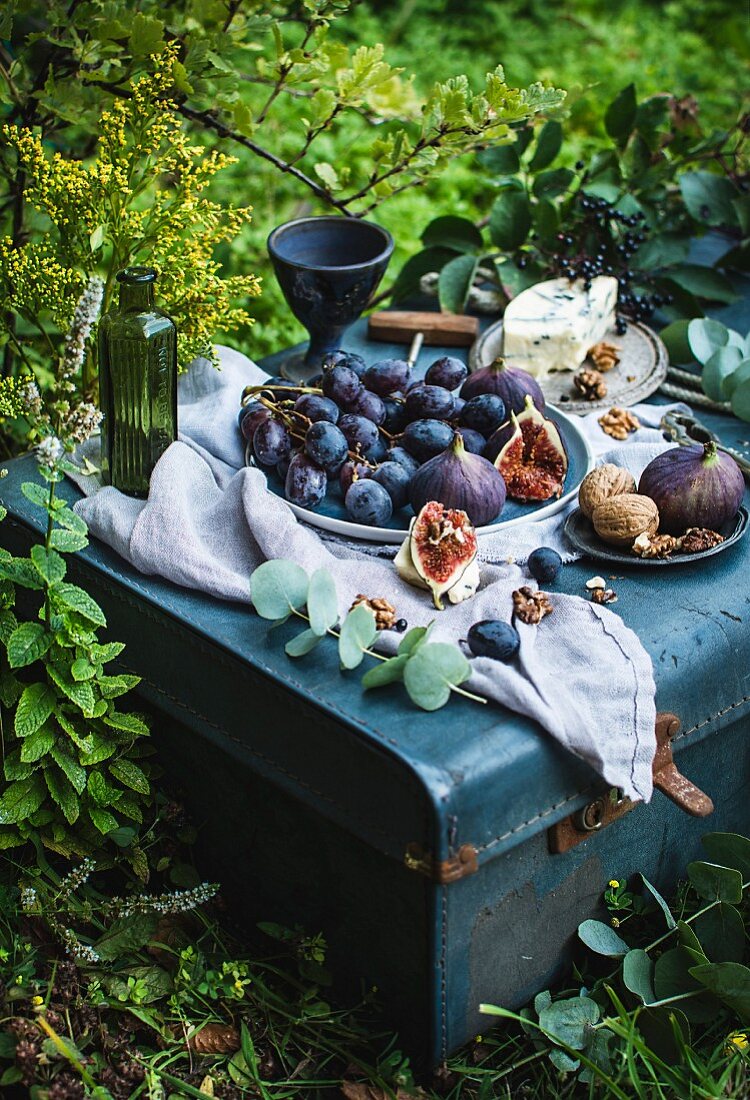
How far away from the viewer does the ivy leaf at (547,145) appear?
3.44 meters

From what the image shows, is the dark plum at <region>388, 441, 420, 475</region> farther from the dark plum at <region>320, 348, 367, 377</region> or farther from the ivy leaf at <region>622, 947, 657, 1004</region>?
the ivy leaf at <region>622, 947, 657, 1004</region>

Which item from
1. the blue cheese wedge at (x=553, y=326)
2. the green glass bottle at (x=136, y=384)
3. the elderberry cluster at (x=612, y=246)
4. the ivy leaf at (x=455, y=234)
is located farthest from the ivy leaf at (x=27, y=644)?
the ivy leaf at (x=455, y=234)

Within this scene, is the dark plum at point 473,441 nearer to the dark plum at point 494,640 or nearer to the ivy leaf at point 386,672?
the dark plum at point 494,640

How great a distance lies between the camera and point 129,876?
2.34 meters

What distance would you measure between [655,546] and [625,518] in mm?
80

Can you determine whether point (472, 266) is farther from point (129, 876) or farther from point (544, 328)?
point (129, 876)

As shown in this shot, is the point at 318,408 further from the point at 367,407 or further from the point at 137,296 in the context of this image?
the point at 137,296

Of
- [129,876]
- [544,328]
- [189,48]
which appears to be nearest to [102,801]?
[129,876]

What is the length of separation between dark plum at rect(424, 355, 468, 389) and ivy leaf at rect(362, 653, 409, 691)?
2.65ft

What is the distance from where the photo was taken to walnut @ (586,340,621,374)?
295cm

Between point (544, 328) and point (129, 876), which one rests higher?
point (544, 328)

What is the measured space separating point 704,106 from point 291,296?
14.3ft

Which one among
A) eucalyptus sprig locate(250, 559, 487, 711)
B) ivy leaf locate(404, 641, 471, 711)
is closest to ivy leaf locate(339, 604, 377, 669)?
eucalyptus sprig locate(250, 559, 487, 711)

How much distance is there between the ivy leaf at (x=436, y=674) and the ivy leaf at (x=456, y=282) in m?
1.60
